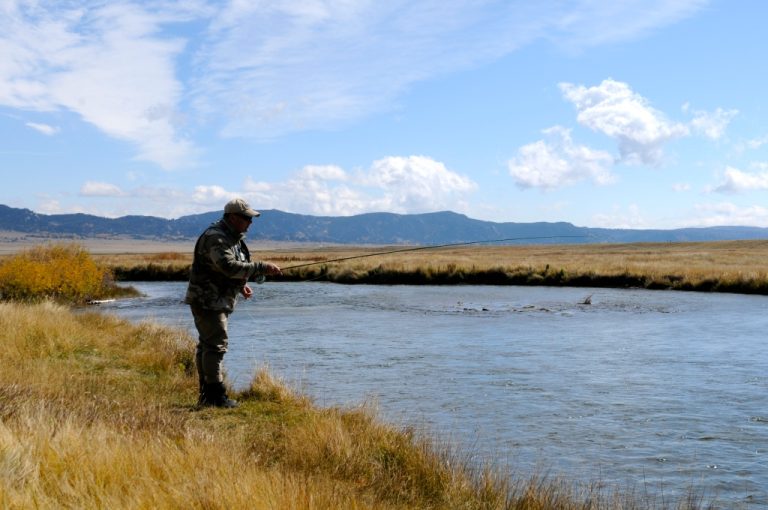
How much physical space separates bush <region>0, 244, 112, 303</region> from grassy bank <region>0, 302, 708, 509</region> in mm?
14955

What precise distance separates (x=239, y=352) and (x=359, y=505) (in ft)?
35.2

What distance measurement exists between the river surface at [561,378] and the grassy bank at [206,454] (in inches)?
36.7

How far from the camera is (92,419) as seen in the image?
6.36m

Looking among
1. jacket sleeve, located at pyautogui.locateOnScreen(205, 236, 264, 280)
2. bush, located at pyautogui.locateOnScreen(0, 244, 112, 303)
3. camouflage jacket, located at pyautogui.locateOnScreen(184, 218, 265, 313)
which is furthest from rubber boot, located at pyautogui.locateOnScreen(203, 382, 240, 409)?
bush, located at pyautogui.locateOnScreen(0, 244, 112, 303)

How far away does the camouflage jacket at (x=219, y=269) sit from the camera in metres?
7.95

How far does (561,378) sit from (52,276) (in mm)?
19597

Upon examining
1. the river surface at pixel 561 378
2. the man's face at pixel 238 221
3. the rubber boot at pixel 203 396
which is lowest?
the river surface at pixel 561 378

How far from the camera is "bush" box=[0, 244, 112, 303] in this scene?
24.4 m

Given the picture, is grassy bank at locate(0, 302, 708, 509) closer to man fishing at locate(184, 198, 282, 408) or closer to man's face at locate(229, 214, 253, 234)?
man fishing at locate(184, 198, 282, 408)

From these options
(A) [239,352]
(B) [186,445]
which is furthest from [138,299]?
(B) [186,445]

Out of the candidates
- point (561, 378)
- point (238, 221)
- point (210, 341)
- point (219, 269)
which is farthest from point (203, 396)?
point (561, 378)

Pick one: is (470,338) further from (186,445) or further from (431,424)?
(186,445)

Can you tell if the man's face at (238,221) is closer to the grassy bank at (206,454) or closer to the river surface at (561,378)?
the grassy bank at (206,454)

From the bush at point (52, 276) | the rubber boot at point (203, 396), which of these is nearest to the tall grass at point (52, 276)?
the bush at point (52, 276)
